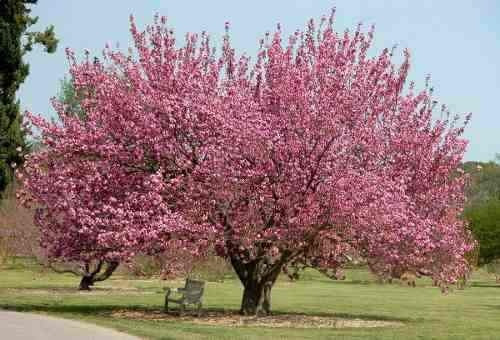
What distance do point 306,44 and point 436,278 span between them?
7.29m

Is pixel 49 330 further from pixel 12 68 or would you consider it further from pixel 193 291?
pixel 12 68

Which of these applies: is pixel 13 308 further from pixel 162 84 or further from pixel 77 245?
pixel 162 84

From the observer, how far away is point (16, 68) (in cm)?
3262

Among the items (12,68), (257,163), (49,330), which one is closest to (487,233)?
(12,68)

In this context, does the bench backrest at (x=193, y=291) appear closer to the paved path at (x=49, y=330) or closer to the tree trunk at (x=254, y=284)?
the tree trunk at (x=254, y=284)

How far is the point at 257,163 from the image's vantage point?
21.1m

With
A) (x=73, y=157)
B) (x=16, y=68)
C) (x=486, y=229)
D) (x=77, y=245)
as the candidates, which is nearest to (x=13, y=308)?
(x=77, y=245)

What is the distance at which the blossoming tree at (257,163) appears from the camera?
20938mm

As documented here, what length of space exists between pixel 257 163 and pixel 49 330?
740cm

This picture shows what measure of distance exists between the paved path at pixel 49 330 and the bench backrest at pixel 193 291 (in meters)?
4.92

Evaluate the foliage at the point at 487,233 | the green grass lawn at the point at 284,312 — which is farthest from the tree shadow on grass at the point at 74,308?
the foliage at the point at 487,233

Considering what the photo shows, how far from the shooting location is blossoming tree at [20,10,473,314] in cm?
2094

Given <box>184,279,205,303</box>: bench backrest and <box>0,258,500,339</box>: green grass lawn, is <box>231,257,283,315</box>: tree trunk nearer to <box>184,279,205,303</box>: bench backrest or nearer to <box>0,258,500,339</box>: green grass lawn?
<box>184,279,205,303</box>: bench backrest

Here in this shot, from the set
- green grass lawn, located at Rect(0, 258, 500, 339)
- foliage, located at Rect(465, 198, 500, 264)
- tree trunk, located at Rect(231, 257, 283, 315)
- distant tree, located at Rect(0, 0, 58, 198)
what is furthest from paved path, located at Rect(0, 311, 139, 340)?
foliage, located at Rect(465, 198, 500, 264)
